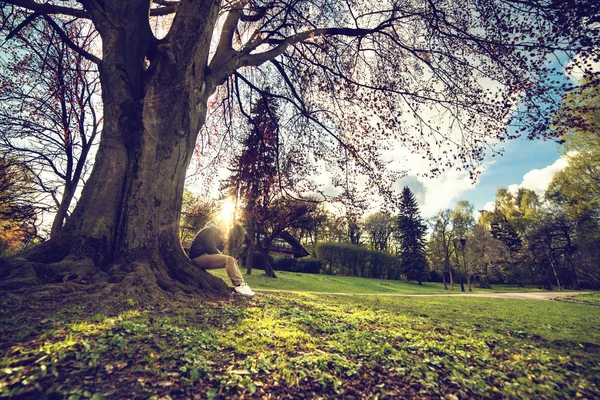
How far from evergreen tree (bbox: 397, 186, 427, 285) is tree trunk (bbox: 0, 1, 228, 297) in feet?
119

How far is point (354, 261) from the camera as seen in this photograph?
36000 mm

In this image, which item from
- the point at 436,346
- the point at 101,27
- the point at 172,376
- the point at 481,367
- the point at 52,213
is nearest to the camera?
the point at 172,376

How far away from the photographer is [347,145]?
8.53 meters

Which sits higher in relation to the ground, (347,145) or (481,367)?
(347,145)

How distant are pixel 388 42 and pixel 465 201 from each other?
49269mm

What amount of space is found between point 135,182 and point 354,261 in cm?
3410

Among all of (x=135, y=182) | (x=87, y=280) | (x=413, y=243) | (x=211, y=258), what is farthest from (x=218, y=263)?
(x=413, y=243)

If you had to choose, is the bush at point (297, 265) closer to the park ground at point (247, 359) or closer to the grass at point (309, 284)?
the grass at point (309, 284)

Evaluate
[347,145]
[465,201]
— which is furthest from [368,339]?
[465,201]

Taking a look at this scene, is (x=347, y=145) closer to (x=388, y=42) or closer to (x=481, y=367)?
(x=388, y=42)

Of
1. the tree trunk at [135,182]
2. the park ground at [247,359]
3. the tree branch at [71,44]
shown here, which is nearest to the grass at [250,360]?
the park ground at [247,359]

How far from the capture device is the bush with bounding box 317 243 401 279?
34750 millimetres

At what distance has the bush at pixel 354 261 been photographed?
34.8 m

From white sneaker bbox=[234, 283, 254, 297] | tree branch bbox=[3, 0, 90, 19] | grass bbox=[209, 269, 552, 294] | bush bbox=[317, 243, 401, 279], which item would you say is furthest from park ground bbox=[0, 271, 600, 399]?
bush bbox=[317, 243, 401, 279]
